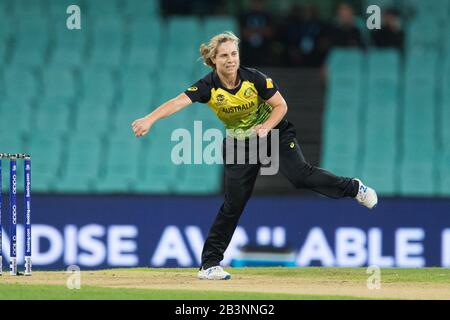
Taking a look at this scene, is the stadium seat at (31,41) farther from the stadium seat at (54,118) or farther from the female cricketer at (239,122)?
the female cricketer at (239,122)

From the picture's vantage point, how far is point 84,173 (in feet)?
50.6

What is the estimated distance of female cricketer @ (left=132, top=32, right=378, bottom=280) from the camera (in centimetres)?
945

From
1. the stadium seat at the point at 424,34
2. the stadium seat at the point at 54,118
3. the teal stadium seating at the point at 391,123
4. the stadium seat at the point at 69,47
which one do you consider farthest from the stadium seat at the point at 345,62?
the stadium seat at the point at 54,118

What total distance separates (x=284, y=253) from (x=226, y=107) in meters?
4.29

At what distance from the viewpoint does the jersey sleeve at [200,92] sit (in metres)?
9.48

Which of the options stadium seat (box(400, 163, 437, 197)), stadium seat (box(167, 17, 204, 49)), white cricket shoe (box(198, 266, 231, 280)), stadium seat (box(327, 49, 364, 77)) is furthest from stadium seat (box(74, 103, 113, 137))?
white cricket shoe (box(198, 266, 231, 280))

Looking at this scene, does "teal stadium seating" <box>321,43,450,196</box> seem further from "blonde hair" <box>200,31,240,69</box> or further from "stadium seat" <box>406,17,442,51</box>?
"blonde hair" <box>200,31,240,69</box>

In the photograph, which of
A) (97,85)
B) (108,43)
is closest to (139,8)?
(108,43)

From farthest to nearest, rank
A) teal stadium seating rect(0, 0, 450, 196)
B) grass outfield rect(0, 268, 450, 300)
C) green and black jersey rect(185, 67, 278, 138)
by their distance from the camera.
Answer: teal stadium seating rect(0, 0, 450, 196)
green and black jersey rect(185, 67, 278, 138)
grass outfield rect(0, 268, 450, 300)

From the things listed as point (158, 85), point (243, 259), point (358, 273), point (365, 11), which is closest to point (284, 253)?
point (243, 259)

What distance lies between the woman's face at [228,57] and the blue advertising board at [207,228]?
16.6 feet

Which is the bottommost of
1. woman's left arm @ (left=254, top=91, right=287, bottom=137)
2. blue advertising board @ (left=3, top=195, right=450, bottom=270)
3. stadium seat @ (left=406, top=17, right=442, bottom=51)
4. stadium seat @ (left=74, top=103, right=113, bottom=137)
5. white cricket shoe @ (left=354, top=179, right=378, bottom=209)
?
blue advertising board @ (left=3, top=195, right=450, bottom=270)

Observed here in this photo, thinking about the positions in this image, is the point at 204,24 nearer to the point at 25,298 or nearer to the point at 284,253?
the point at 284,253

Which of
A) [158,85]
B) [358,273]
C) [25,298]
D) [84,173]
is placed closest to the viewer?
[25,298]
